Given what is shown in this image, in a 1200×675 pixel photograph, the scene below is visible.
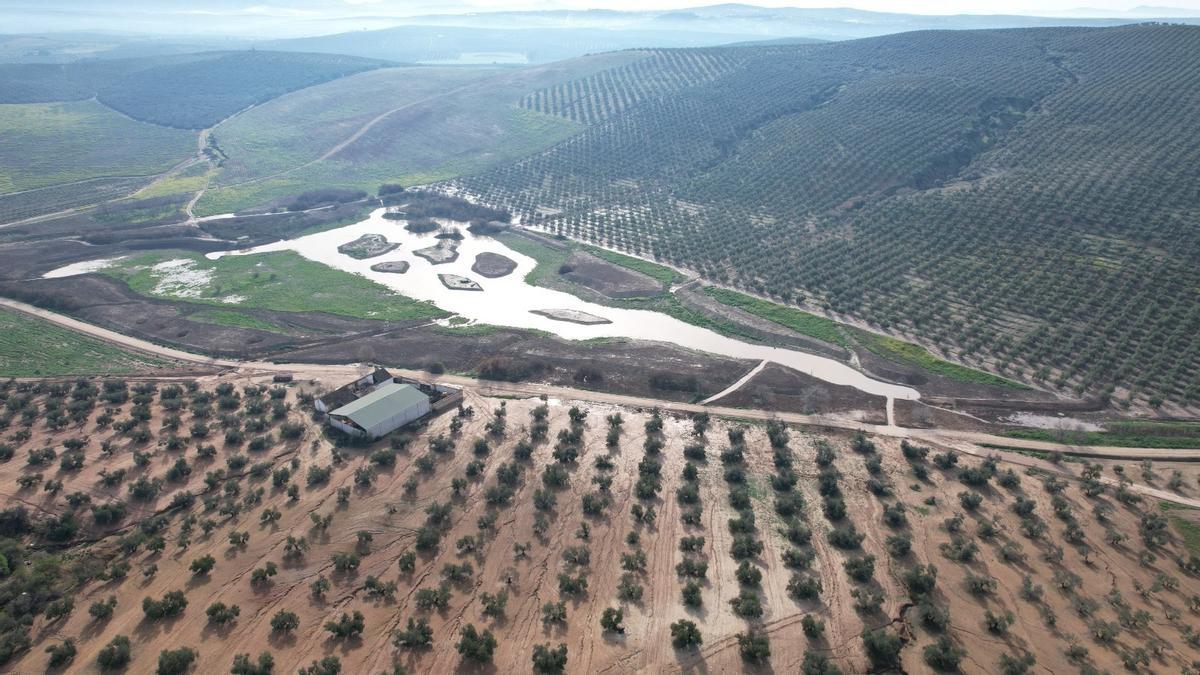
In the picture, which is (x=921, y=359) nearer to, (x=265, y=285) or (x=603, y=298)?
(x=603, y=298)

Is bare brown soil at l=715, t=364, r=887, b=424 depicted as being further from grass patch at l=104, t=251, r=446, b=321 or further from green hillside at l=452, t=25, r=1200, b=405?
grass patch at l=104, t=251, r=446, b=321

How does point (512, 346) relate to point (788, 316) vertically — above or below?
below

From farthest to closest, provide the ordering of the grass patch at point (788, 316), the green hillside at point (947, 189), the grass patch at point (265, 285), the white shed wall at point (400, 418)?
1. the grass patch at point (265, 285)
2. the grass patch at point (788, 316)
3. the green hillside at point (947, 189)
4. the white shed wall at point (400, 418)

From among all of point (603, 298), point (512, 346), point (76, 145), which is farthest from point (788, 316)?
point (76, 145)

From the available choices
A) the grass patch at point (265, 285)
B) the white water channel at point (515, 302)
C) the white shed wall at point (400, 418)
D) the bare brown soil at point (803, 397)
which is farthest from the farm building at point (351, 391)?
the bare brown soil at point (803, 397)

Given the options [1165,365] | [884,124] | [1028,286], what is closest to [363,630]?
[1165,365]

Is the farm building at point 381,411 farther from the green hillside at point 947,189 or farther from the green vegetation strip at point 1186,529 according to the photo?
the green vegetation strip at point 1186,529

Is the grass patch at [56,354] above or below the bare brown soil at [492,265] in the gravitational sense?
below
